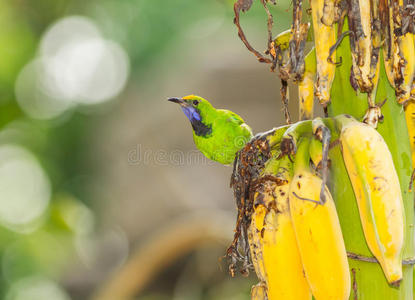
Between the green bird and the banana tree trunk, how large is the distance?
158 cm

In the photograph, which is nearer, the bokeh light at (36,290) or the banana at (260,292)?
the banana at (260,292)

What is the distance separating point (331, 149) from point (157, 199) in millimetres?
5397

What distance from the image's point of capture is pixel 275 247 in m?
1.04

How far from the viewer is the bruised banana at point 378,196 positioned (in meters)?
0.91

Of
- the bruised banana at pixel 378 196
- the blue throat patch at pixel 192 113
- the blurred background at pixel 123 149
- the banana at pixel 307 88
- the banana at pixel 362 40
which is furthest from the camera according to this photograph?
the blurred background at pixel 123 149

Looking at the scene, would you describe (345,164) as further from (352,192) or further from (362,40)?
(362,40)

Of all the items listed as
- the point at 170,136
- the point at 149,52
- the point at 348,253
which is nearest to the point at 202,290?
the point at 170,136

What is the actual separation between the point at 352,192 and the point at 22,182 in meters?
9.60

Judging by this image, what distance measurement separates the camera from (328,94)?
110 cm

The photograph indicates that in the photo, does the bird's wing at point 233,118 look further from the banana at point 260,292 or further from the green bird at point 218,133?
the banana at point 260,292

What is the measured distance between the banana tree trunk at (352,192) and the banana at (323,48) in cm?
5

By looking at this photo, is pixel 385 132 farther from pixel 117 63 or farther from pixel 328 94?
pixel 117 63

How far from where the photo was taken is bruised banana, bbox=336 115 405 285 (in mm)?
914

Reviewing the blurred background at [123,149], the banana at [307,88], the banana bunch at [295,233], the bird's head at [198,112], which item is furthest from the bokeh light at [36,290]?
the banana bunch at [295,233]
